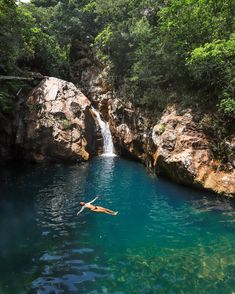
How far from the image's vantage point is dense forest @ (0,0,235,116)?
20.6 m

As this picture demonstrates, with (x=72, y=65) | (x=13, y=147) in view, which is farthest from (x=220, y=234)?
(x=72, y=65)

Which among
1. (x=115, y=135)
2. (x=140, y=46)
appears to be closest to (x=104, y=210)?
(x=115, y=135)

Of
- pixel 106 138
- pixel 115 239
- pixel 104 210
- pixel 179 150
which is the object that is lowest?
pixel 115 239

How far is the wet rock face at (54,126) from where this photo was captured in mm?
26844

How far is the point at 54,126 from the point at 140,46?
1138 centimetres

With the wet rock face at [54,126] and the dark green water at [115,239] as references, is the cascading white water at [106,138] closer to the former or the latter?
the wet rock face at [54,126]

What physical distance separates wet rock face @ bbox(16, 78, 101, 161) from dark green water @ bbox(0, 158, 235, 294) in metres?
6.16

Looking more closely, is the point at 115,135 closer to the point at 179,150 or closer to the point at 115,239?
the point at 179,150

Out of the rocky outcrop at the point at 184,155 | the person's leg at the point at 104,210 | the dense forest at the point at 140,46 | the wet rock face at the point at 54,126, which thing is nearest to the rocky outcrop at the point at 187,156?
the rocky outcrop at the point at 184,155

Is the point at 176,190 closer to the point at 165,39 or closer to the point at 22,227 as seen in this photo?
the point at 22,227

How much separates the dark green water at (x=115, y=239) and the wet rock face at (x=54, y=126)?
616 cm

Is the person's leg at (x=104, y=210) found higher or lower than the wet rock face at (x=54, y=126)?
lower

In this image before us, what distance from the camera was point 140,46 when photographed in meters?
28.9

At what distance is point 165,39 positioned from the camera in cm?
2391
